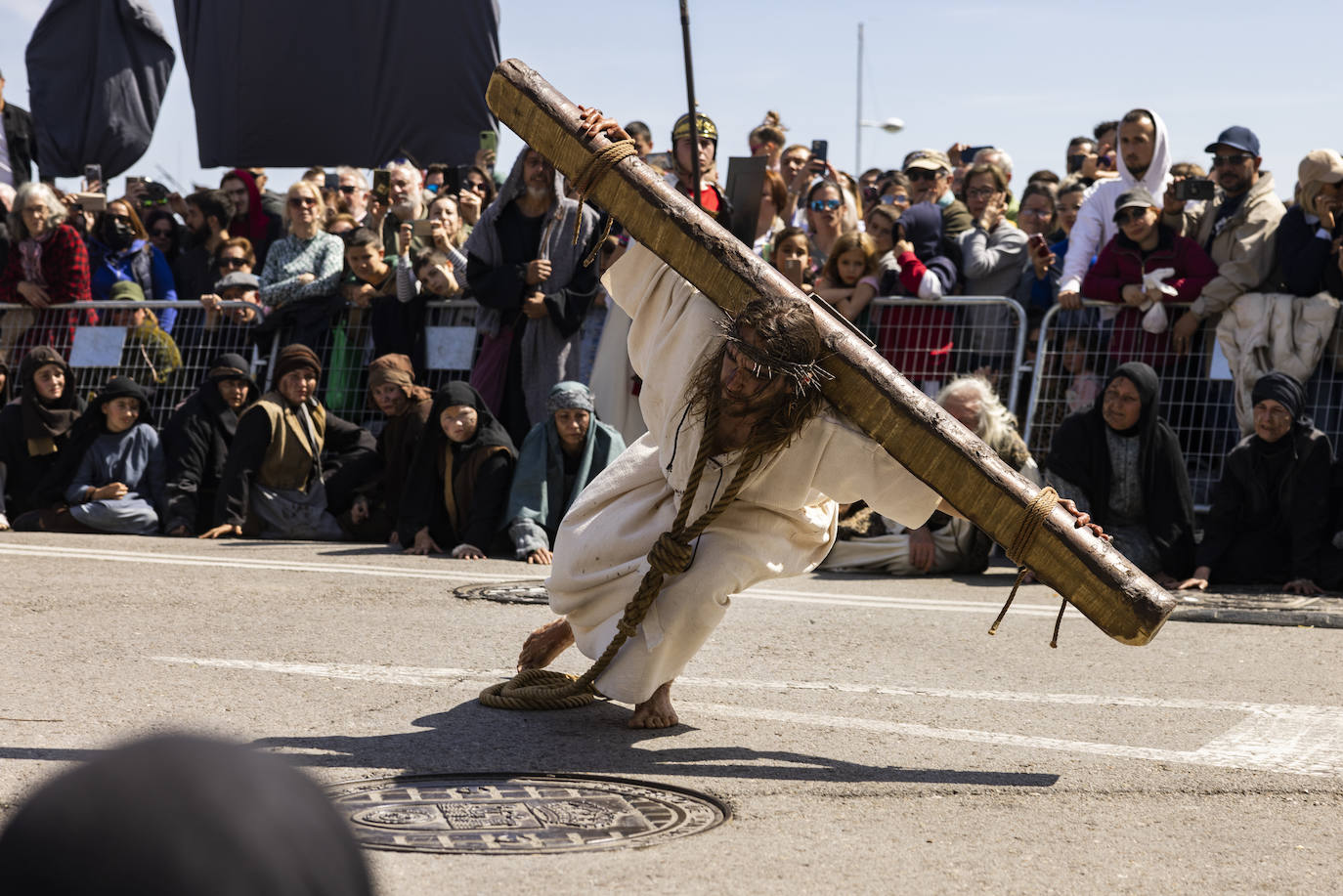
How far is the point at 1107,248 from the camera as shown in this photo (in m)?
9.73

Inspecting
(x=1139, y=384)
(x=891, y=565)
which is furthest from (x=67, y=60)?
(x=1139, y=384)

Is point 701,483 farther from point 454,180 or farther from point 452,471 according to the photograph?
point 454,180

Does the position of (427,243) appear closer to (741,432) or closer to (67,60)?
(67,60)

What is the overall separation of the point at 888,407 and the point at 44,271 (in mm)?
10035

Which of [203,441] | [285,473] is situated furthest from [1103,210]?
[203,441]

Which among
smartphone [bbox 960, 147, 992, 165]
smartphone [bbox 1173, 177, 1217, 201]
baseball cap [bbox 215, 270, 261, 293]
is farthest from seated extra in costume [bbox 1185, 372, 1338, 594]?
baseball cap [bbox 215, 270, 261, 293]

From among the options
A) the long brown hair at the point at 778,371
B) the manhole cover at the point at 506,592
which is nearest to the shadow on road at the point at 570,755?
the long brown hair at the point at 778,371

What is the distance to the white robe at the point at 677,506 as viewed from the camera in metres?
4.75

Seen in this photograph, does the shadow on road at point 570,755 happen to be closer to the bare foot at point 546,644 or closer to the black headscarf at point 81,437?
the bare foot at point 546,644

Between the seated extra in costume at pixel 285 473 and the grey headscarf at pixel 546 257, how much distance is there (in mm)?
1279

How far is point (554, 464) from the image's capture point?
380 inches

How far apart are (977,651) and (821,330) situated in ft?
8.13

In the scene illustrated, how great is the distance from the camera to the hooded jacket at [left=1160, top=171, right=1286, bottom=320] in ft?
30.0

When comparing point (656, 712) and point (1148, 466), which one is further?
point (1148, 466)
